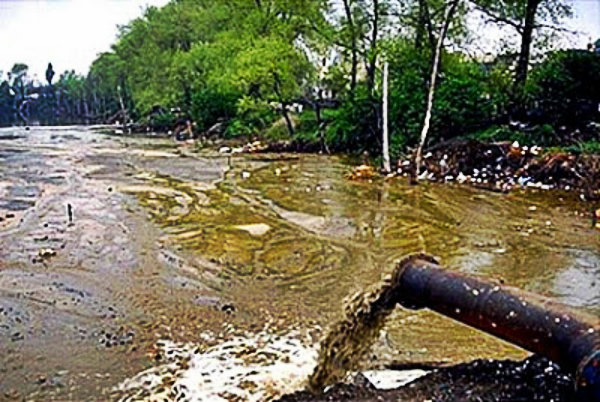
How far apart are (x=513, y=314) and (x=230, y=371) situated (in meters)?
2.15

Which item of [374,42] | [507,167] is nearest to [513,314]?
[507,167]

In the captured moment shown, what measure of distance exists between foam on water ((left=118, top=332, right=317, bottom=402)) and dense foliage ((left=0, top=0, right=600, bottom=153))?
12703 millimetres

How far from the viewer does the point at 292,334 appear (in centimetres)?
525

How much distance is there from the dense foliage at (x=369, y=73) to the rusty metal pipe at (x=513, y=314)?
1307cm

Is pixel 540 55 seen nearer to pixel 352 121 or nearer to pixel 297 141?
pixel 352 121

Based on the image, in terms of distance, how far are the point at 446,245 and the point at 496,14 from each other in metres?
12.5

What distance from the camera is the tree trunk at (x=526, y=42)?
18234 mm

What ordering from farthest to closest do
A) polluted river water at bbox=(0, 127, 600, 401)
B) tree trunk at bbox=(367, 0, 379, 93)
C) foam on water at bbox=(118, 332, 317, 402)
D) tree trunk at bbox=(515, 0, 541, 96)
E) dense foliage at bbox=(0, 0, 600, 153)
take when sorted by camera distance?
tree trunk at bbox=(367, 0, 379, 93)
tree trunk at bbox=(515, 0, 541, 96)
dense foliage at bbox=(0, 0, 600, 153)
polluted river water at bbox=(0, 127, 600, 401)
foam on water at bbox=(118, 332, 317, 402)

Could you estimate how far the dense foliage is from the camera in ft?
57.3

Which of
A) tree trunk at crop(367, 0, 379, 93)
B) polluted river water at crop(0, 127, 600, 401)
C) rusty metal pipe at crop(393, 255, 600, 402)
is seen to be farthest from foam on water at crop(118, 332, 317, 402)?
tree trunk at crop(367, 0, 379, 93)

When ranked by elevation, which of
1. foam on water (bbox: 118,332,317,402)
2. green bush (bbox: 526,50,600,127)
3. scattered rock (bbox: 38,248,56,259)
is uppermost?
green bush (bbox: 526,50,600,127)

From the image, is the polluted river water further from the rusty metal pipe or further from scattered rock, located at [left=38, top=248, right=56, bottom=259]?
the rusty metal pipe

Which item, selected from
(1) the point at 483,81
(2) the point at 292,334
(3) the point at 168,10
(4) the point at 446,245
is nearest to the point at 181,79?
(3) the point at 168,10

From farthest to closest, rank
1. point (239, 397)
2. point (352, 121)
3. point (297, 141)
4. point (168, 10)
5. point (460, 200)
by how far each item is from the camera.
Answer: point (168, 10), point (297, 141), point (352, 121), point (460, 200), point (239, 397)
